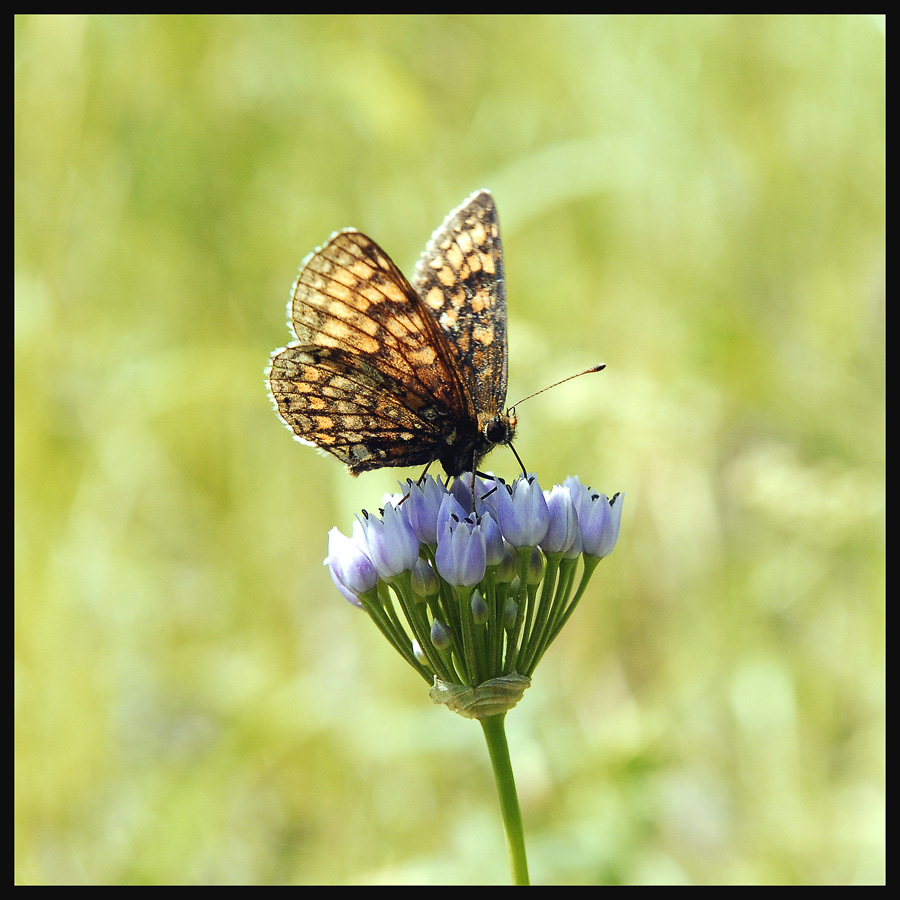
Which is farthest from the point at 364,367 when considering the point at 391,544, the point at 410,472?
the point at 410,472

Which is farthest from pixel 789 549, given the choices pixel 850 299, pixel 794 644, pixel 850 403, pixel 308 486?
pixel 308 486

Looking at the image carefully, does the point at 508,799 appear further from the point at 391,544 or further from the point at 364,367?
the point at 364,367

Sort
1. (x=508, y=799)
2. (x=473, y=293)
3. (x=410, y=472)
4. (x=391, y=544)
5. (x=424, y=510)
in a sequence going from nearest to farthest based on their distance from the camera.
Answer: (x=508, y=799) → (x=391, y=544) → (x=424, y=510) → (x=473, y=293) → (x=410, y=472)

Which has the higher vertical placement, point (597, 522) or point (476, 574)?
point (597, 522)

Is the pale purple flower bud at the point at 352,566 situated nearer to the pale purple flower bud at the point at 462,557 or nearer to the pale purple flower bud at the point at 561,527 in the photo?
the pale purple flower bud at the point at 462,557

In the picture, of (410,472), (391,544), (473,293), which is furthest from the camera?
(410,472)

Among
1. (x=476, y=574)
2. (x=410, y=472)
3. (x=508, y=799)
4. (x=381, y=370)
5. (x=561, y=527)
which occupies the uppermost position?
(x=410, y=472)

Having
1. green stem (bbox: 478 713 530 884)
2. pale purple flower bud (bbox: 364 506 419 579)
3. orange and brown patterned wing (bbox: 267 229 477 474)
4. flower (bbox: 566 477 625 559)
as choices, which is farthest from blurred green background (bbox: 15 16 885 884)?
green stem (bbox: 478 713 530 884)
